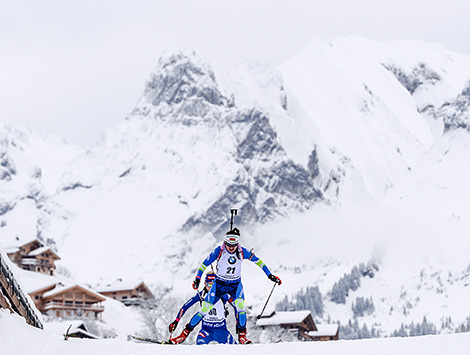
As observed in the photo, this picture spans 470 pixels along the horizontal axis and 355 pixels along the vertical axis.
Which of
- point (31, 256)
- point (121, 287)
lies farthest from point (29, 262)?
point (121, 287)

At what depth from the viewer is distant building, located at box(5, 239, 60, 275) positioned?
8669 cm

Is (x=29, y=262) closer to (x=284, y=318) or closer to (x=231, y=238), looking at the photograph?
(x=284, y=318)

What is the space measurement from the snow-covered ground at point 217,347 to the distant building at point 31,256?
77497 millimetres

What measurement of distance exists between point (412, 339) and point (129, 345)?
189 inches

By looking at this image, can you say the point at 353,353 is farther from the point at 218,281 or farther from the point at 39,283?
the point at 39,283

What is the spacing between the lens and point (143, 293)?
99.0m

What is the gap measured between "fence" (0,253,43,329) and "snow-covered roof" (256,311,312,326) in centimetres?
6600

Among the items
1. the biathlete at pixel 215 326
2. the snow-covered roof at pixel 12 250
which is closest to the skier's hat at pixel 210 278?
the biathlete at pixel 215 326

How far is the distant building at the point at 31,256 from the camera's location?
86688 mm

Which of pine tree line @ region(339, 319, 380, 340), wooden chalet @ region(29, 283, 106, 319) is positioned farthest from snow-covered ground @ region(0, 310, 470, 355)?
pine tree line @ region(339, 319, 380, 340)

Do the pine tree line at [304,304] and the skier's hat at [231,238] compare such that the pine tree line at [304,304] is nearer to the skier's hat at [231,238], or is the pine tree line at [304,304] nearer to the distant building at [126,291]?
the distant building at [126,291]

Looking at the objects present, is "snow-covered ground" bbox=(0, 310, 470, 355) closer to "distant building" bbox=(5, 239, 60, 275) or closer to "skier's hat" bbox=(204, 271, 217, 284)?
"skier's hat" bbox=(204, 271, 217, 284)

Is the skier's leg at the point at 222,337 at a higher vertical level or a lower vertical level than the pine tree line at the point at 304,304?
higher

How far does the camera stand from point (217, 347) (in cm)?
1187
